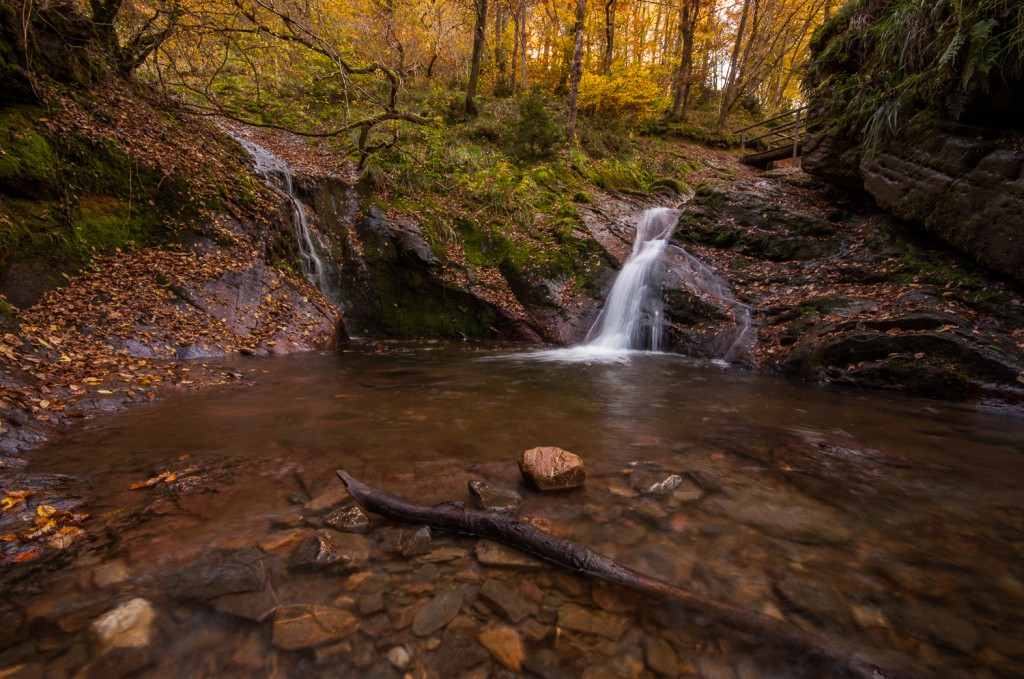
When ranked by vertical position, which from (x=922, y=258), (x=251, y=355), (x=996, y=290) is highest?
(x=922, y=258)

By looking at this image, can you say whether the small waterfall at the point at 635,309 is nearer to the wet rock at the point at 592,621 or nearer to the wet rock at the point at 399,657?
the wet rock at the point at 592,621

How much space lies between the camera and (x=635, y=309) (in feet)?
30.3

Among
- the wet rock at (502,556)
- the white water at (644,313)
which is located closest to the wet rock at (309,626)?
the wet rock at (502,556)

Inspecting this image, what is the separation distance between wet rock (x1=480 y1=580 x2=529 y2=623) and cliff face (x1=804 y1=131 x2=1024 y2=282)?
25.9ft

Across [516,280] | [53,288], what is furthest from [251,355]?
[516,280]

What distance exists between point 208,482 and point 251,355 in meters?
4.27

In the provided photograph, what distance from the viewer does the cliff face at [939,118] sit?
5594mm

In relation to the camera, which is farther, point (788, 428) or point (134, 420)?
point (788, 428)

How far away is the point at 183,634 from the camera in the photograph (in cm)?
159

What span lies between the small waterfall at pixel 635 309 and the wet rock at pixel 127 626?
8027mm

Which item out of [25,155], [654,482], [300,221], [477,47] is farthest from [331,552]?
[477,47]

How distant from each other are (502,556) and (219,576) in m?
1.25

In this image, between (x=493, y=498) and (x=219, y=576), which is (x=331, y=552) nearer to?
(x=219, y=576)

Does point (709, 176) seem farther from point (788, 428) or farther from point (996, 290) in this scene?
point (788, 428)
